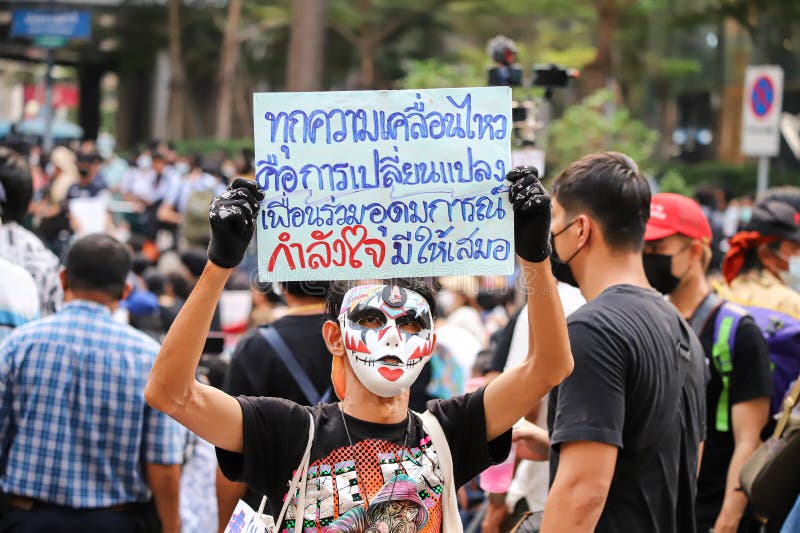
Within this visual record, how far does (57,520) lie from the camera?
4.86m

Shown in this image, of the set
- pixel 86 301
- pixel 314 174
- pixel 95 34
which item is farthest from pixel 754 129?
pixel 95 34

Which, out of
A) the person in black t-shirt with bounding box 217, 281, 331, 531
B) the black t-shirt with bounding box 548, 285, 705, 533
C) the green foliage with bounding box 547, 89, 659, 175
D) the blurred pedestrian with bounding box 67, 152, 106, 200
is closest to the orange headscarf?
the black t-shirt with bounding box 548, 285, 705, 533

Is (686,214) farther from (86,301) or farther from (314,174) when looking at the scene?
(86,301)

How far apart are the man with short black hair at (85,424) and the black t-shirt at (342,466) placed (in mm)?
1767

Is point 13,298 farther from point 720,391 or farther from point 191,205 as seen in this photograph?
point 191,205

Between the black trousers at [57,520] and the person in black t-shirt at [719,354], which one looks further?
the person in black t-shirt at [719,354]

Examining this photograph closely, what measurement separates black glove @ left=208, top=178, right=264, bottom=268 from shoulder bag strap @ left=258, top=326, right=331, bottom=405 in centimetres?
176

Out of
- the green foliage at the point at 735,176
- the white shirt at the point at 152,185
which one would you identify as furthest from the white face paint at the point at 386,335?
the green foliage at the point at 735,176

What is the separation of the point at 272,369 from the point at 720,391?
1861mm

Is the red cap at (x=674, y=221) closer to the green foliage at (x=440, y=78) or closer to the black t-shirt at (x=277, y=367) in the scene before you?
the black t-shirt at (x=277, y=367)

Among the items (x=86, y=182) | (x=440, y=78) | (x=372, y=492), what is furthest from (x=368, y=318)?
(x=86, y=182)

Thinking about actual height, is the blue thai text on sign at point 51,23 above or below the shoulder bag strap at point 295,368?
above

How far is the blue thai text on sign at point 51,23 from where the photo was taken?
21531mm

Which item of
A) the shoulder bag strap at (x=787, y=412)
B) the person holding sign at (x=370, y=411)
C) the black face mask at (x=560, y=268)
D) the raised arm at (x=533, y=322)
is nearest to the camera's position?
the person holding sign at (x=370, y=411)
